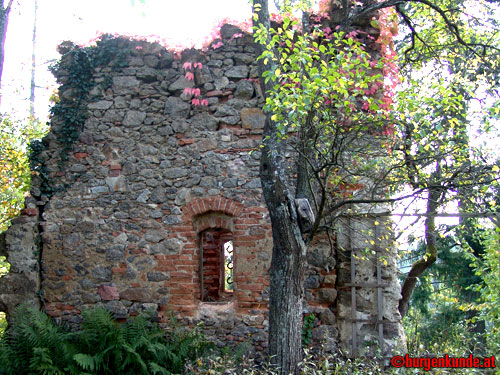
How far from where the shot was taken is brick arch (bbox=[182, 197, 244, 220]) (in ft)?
19.8

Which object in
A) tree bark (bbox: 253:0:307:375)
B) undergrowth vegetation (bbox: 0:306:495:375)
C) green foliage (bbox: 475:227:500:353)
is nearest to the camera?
tree bark (bbox: 253:0:307:375)

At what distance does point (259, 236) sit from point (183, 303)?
134 cm

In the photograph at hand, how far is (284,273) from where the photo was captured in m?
4.42

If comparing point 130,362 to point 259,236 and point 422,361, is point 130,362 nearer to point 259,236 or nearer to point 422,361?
point 259,236

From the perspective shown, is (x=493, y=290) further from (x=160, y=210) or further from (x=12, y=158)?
(x=12, y=158)

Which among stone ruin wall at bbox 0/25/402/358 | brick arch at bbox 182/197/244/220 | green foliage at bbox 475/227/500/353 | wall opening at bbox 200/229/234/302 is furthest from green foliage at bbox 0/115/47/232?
green foliage at bbox 475/227/500/353

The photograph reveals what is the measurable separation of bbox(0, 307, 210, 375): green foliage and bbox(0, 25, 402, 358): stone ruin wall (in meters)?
0.53

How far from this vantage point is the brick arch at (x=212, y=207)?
6031mm

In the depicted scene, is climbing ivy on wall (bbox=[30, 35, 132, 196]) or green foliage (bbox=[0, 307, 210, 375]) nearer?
green foliage (bbox=[0, 307, 210, 375])

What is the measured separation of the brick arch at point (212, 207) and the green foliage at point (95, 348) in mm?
1480

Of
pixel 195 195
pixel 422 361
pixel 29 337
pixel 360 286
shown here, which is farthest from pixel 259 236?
pixel 29 337

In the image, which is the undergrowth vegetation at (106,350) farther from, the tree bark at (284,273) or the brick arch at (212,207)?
the brick arch at (212,207)

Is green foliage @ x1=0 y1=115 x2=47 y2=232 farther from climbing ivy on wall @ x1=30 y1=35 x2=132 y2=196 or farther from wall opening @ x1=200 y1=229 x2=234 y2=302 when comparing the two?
wall opening @ x1=200 y1=229 x2=234 y2=302

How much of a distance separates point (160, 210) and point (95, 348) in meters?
1.89
